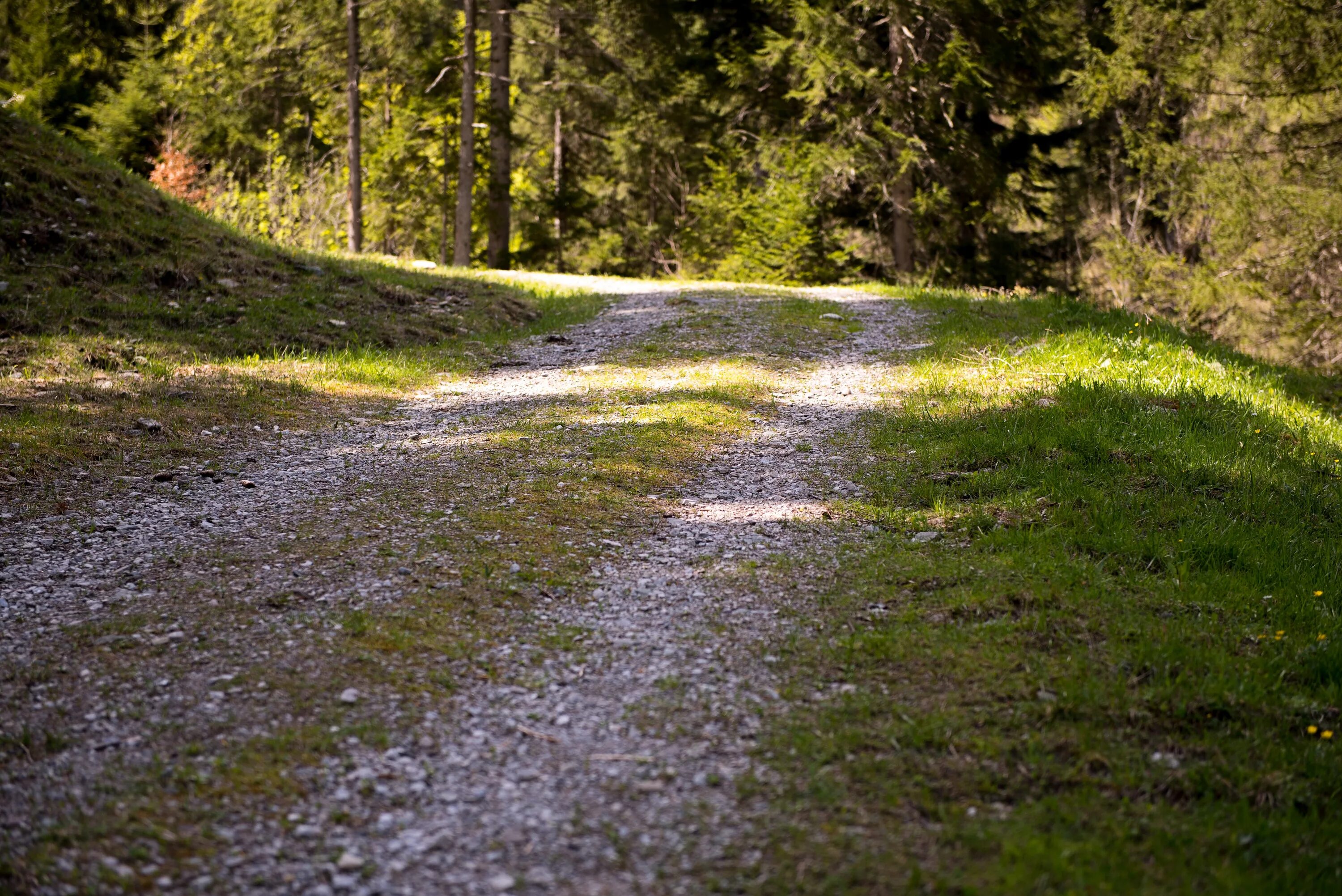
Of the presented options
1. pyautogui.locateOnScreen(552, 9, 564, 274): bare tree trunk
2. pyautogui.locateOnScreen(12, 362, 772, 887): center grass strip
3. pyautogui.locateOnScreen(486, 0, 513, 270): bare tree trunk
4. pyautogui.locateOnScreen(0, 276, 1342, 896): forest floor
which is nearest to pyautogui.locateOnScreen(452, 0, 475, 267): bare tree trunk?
pyautogui.locateOnScreen(486, 0, 513, 270): bare tree trunk

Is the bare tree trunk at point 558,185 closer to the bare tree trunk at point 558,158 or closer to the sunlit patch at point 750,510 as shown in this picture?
the bare tree trunk at point 558,158

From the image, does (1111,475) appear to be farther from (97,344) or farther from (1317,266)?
(1317,266)

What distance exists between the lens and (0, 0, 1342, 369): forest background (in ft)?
59.1

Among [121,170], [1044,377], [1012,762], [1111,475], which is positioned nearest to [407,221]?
[121,170]

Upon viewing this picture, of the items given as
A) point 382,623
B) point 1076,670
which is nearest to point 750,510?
point 1076,670

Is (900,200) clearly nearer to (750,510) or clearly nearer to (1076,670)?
(750,510)

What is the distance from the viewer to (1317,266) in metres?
17.8

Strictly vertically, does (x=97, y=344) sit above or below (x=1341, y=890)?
above

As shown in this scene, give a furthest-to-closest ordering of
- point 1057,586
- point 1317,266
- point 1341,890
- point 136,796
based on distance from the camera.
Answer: point 1317,266, point 1057,586, point 136,796, point 1341,890

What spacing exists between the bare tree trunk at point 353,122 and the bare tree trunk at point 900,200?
11.8m

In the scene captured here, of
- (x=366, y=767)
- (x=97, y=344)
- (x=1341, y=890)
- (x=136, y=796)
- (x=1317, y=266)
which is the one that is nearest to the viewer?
(x=1341, y=890)

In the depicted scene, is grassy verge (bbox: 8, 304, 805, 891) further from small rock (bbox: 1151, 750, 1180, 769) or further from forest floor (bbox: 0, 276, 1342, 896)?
small rock (bbox: 1151, 750, 1180, 769)

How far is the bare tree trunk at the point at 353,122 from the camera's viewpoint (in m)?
21.8

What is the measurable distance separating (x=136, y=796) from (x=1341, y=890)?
364cm
